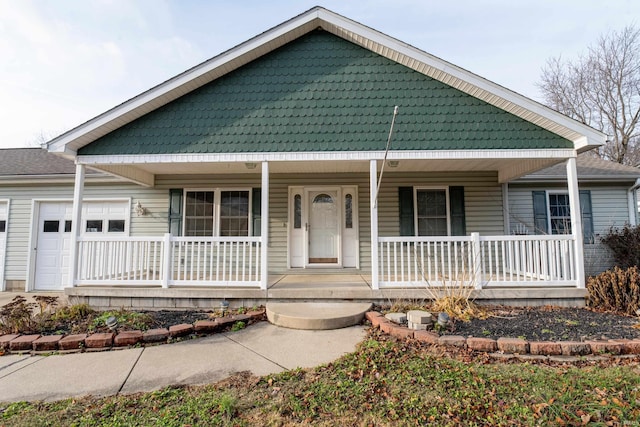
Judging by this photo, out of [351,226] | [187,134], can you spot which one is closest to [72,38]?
[187,134]

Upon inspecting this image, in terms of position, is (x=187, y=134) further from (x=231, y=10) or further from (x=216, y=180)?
(x=231, y=10)

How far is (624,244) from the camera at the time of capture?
738 cm

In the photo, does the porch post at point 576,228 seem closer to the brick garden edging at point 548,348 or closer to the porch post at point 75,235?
the brick garden edging at point 548,348

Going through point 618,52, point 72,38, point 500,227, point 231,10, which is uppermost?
point 618,52

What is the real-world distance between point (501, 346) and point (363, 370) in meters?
1.68

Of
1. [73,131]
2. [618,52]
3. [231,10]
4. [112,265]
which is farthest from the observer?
[618,52]

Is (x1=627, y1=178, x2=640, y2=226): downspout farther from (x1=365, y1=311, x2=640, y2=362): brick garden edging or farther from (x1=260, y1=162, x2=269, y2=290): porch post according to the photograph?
(x1=260, y1=162, x2=269, y2=290): porch post

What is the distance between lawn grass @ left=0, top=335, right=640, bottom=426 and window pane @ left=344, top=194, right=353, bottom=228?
4.48m

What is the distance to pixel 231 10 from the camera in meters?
7.92

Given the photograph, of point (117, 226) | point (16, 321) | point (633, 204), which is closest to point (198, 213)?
point (117, 226)

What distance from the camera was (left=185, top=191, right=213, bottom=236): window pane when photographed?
764 cm

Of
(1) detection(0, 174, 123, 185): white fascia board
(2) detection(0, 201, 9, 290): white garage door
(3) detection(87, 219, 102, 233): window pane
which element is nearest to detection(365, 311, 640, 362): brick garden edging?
(1) detection(0, 174, 123, 185): white fascia board

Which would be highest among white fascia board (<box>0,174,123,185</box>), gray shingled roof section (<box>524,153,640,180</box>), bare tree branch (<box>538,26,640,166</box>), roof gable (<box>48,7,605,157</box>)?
bare tree branch (<box>538,26,640,166</box>)

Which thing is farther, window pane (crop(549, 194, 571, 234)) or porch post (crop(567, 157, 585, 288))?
window pane (crop(549, 194, 571, 234))
